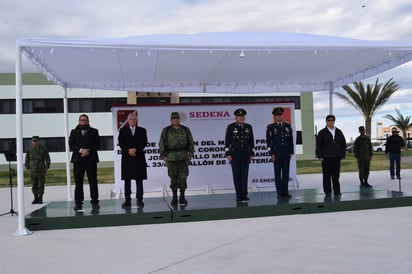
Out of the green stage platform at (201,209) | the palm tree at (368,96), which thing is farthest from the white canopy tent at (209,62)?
the palm tree at (368,96)

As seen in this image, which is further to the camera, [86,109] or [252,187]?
[86,109]

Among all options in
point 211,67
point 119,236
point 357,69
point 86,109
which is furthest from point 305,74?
point 86,109

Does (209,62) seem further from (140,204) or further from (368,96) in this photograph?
(368,96)

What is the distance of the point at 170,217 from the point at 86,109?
26.6 meters

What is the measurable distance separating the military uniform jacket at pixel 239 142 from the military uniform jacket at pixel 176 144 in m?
0.79

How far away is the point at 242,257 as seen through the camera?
4.92m

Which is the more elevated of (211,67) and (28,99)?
(28,99)

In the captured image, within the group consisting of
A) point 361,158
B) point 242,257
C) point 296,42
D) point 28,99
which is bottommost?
point 242,257

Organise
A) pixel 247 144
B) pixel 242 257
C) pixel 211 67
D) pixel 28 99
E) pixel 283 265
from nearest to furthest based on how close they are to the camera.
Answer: pixel 283 265 < pixel 242 257 < pixel 247 144 < pixel 211 67 < pixel 28 99

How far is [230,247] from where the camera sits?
17.7 ft

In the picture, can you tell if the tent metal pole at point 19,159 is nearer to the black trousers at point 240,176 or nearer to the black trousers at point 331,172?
the black trousers at point 240,176

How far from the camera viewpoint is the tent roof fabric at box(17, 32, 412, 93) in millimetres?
6926

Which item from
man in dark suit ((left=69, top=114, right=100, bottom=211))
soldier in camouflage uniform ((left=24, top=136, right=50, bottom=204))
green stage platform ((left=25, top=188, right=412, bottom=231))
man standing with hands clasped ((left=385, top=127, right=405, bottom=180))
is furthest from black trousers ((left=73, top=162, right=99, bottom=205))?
man standing with hands clasped ((left=385, top=127, right=405, bottom=180))

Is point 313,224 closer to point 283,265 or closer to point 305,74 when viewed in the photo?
point 283,265
